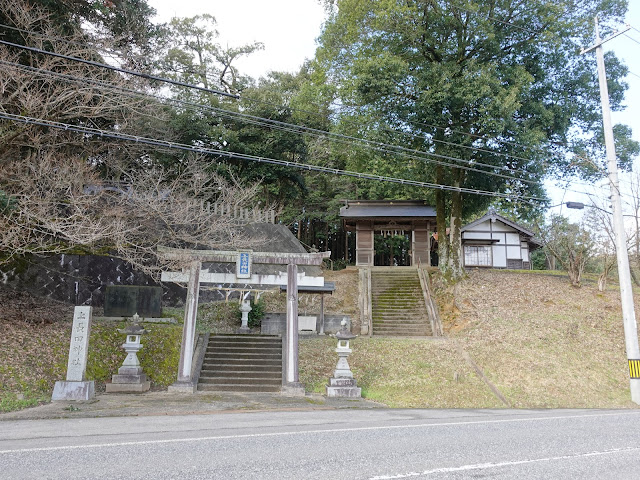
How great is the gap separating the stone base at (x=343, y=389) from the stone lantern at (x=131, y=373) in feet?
16.1

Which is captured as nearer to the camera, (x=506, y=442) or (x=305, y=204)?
(x=506, y=442)

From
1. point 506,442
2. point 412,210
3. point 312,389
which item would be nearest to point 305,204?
point 412,210

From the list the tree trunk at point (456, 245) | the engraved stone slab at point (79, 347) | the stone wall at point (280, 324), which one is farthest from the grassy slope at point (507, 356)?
the engraved stone slab at point (79, 347)

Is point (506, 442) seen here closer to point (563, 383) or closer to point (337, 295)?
point (563, 383)

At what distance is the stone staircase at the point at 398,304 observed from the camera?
18547 mm

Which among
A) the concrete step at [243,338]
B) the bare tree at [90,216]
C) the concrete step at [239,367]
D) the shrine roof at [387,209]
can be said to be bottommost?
the concrete step at [239,367]

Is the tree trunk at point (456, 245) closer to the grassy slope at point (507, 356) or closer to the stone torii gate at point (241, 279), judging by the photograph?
the grassy slope at point (507, 356)

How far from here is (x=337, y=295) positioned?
22266 millimetres

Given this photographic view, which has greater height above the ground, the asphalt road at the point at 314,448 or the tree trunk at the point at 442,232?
the tree trunk at the point at 442,232

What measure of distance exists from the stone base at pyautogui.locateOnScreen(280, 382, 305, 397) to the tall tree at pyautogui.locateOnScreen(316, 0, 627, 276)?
1007cm

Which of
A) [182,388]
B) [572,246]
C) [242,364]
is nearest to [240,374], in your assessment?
[242,364]

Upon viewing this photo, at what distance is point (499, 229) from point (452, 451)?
28862 mm

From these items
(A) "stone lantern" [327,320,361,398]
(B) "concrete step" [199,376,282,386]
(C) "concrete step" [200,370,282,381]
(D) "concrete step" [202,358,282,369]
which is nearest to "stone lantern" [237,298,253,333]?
(D) "concrete step" [202,358,282,369]

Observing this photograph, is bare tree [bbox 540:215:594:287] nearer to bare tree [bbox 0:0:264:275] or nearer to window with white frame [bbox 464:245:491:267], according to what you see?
window with white frame [bbox 464:245:491:267]
